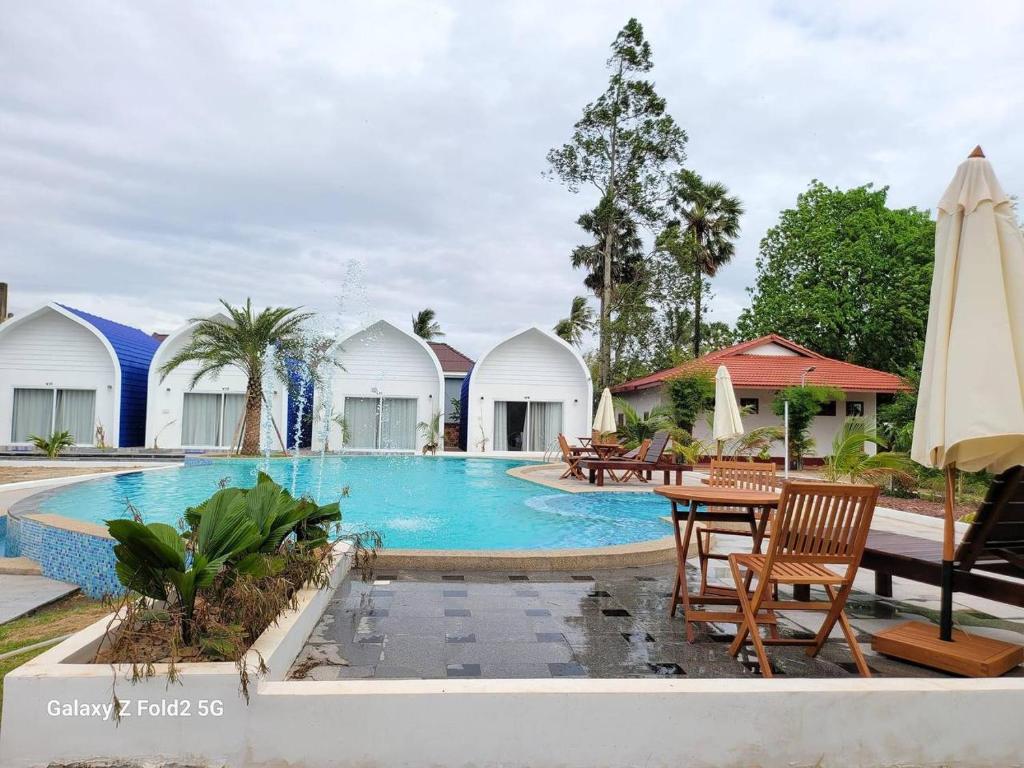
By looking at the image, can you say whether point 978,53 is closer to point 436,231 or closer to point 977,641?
point 977,641

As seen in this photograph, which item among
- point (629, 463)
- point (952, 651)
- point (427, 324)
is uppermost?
point (427, 324)

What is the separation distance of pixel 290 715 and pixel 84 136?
53.1 feet

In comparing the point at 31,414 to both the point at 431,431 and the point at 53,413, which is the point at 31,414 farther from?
the point at 431,431

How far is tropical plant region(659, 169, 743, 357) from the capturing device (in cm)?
3062

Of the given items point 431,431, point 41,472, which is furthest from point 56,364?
point 431,431

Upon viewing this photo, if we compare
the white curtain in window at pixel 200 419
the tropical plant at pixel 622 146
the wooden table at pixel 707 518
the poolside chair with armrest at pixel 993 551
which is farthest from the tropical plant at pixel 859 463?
the white curtain in window at pixel 200 419

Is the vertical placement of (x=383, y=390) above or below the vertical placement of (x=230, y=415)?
above

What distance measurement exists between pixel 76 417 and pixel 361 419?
9007 millimetres

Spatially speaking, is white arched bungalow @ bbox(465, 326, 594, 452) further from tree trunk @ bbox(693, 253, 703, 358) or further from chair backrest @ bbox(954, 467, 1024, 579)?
chair backrest @ bbox(954, 467, 1024, 579)

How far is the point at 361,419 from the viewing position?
928 inches

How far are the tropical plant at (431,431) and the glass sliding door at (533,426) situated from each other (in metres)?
2.60

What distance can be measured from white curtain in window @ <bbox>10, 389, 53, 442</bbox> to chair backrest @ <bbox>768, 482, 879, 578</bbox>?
24.4 meters

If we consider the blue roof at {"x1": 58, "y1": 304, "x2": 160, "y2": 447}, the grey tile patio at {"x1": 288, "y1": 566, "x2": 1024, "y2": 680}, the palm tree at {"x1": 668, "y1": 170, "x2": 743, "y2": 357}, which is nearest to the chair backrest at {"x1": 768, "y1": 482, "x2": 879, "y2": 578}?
the grey tile patio at {"x1": 288, "y1": 566, "x2": 1024, "y2": 680}

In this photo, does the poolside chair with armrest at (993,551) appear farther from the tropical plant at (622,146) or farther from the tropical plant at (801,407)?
the tropical plant at (622,146)
